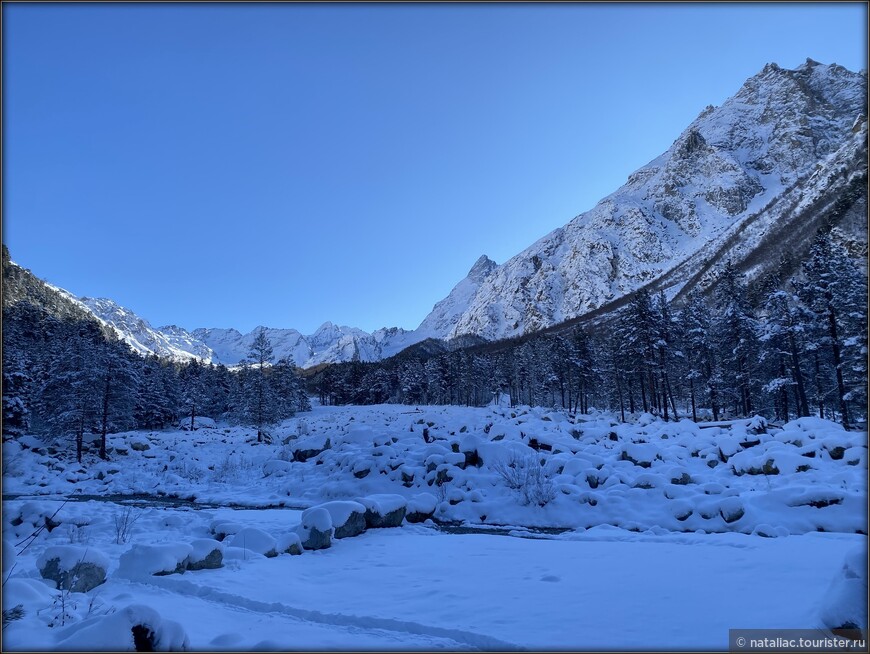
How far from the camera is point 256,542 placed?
9203 millimetres

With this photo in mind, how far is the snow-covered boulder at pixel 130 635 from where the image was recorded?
3.73 m

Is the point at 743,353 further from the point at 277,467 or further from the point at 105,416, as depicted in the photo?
the point at 105,416

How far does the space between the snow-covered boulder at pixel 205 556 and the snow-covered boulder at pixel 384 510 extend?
14.7 feet

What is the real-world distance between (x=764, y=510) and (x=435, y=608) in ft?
32.5

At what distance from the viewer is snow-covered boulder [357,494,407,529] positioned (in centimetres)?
1196

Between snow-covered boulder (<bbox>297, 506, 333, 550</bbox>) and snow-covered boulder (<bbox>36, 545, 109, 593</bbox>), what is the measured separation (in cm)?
415

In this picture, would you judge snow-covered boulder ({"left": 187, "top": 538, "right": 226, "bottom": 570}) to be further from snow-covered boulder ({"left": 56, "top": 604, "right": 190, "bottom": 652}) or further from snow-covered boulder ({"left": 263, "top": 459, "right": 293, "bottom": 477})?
snow-covered boulder ({"left": 263, "top": 459, "right": 293, "bottom": 477})

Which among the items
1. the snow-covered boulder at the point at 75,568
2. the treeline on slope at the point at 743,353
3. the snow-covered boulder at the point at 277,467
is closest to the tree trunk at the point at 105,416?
the snow-covered boulder at the point at 277,467

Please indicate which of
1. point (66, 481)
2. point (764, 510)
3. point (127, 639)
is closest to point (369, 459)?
point (764, 510)

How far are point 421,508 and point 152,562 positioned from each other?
7992mm

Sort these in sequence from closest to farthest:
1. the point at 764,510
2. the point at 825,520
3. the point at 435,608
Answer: the point at 435,608 < the point at 825,520 < the point at 764,510

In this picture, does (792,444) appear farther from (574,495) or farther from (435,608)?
(435,608)

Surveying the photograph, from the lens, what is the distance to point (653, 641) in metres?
4.17

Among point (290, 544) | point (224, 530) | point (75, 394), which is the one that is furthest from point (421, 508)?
point (75, 394)
